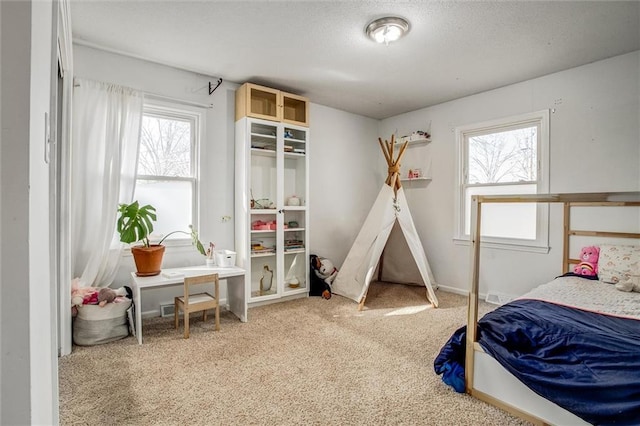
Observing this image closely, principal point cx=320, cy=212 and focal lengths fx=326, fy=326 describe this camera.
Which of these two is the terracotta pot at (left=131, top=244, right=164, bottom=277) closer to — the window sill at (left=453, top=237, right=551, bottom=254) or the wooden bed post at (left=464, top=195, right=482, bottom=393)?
the wooden bed post at (left=464, top=195, right=482, bottom=393)

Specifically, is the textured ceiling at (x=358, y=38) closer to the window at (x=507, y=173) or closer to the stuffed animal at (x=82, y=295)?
the window at (x=507, y=173)

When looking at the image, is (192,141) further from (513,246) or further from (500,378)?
(513,246)

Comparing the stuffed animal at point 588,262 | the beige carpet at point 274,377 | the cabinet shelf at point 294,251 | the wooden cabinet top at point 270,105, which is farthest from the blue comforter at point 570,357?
the wooden cabinet top at point 270,105

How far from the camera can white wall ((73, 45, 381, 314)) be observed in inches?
121

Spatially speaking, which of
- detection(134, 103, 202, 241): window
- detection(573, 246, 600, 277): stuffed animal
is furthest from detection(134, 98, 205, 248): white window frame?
detection(573, 246, 600, 277): stuffed animal

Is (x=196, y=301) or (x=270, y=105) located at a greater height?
(x=270, y=105)

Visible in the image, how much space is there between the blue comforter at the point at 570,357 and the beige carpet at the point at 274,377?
0.32 metres

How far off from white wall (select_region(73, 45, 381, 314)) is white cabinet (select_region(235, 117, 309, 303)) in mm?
208

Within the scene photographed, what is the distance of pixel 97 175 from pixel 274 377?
2272 mm

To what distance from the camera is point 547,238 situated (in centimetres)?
344

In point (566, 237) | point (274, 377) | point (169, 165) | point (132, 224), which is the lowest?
point (274, 377)

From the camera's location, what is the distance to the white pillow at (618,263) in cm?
268

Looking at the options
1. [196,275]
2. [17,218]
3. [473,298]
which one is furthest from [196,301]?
[17,218]

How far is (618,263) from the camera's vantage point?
2.78 meters
